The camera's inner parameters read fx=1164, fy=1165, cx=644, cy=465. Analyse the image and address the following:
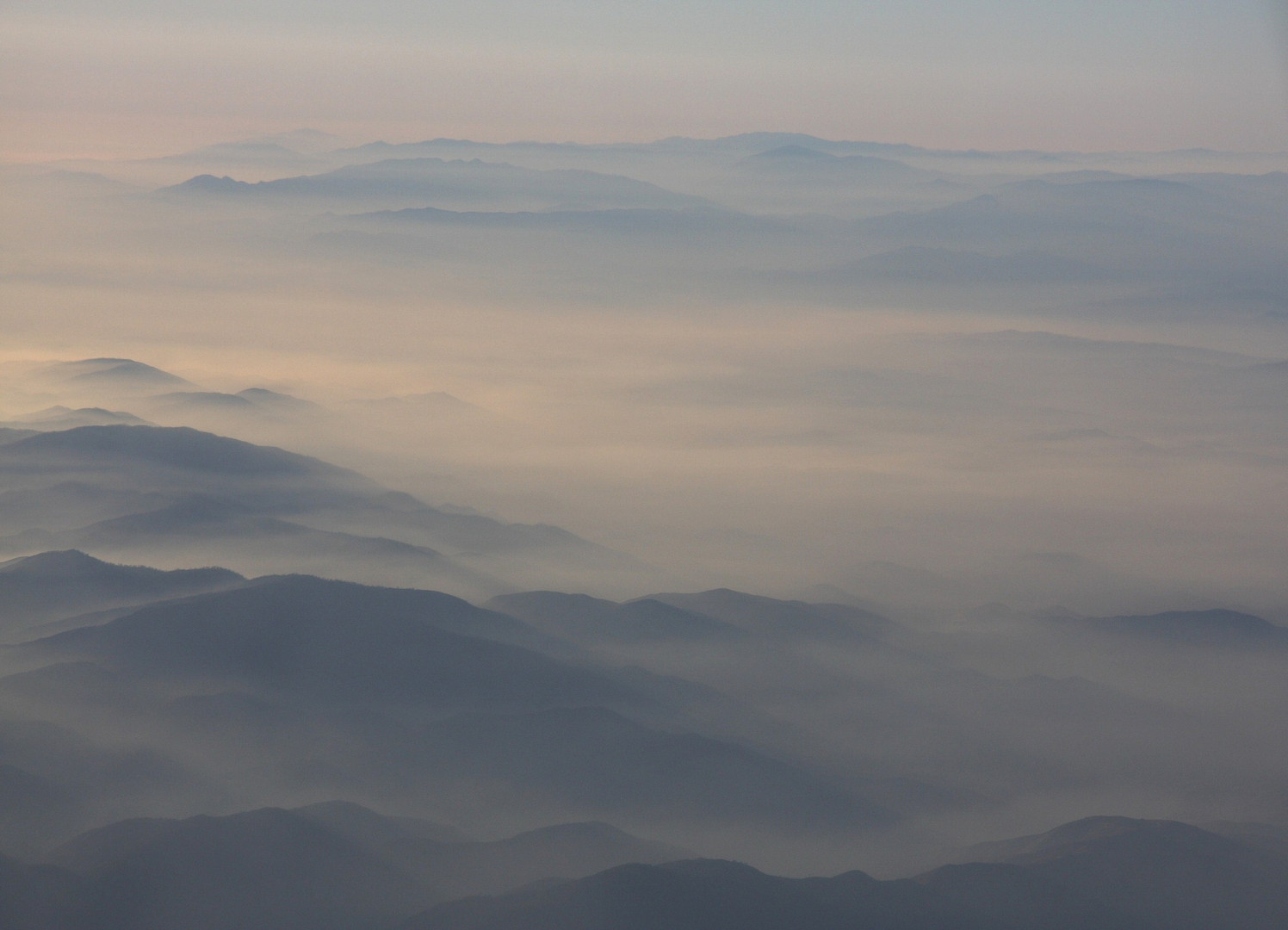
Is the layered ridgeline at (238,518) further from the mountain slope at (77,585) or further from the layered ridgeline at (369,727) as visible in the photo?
the layered ridgeline at (369,727)

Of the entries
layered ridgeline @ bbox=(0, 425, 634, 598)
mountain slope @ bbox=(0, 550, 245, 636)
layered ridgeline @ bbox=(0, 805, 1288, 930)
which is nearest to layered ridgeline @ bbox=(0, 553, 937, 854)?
mountain slope @ bbox=(0, 550, 245, 636)

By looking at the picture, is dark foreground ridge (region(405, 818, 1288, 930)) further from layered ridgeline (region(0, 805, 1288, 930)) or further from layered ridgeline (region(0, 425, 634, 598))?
layered ridgeline (region(0, 425, 634, 598))

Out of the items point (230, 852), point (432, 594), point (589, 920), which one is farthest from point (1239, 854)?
point (432, 594)

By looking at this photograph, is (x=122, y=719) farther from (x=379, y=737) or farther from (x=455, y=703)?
(x=455, y=703)

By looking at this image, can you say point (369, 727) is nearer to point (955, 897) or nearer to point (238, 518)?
point (955, 897)

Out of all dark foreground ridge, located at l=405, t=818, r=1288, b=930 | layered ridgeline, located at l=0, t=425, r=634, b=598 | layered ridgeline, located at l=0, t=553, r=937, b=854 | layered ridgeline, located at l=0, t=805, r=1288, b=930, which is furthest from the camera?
layered ridgeline, located at l=0, t=425, r=634, b=598

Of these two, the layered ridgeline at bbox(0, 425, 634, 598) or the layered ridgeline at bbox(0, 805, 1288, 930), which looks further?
the layered ridgeline at bbox(0, 425, 634, 598)
